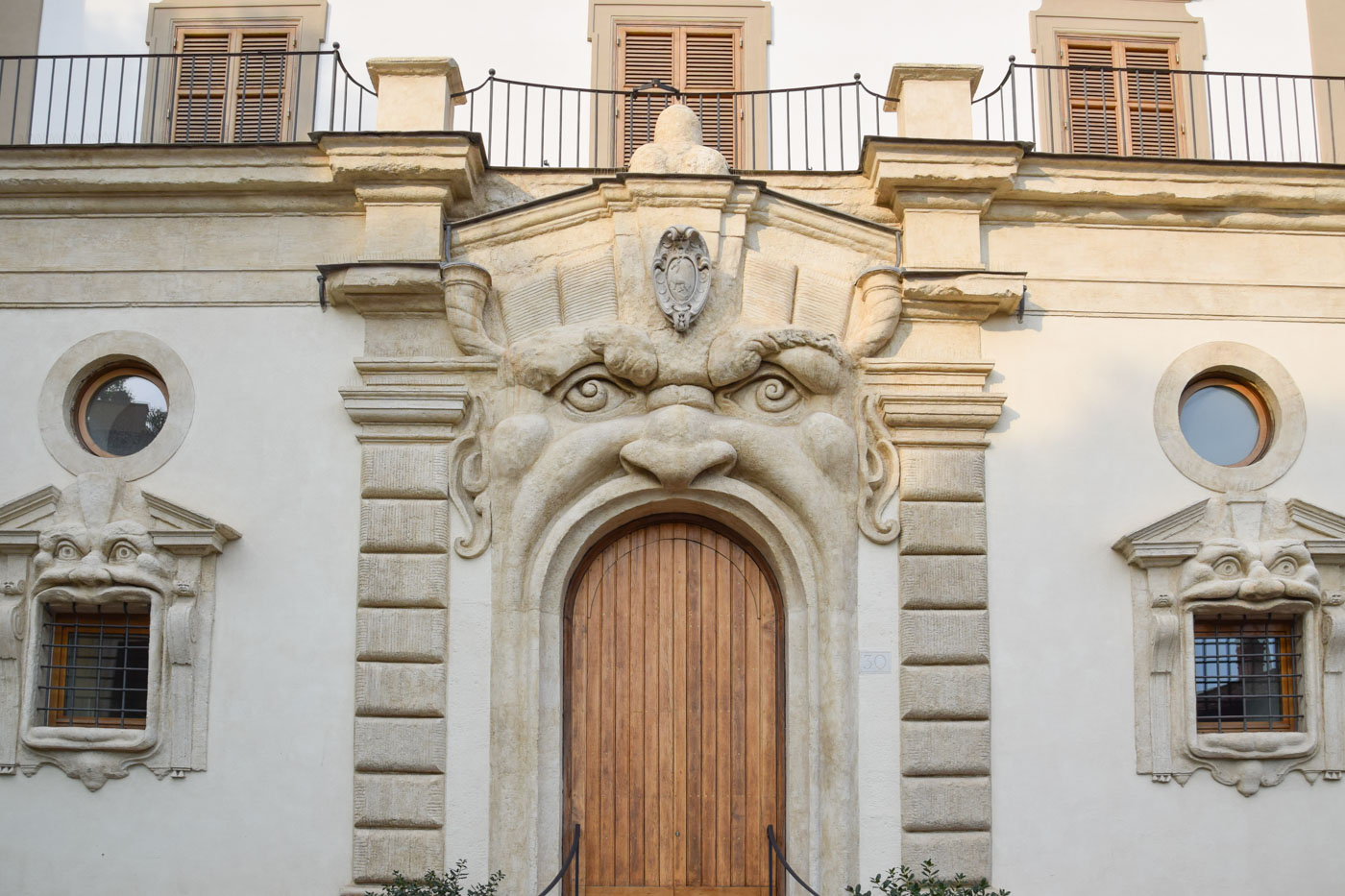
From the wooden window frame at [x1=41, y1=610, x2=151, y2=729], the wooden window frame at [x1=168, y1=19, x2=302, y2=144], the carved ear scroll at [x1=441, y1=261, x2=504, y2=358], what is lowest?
the wooden window frame at [x1=41, y1=610, x2=151, y2=729]

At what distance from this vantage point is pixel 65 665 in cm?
819

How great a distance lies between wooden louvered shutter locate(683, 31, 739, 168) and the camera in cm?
952

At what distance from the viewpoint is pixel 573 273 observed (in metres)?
8.41

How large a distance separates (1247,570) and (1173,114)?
353 cm

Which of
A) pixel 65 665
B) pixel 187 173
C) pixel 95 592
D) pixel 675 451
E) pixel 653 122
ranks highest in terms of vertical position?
pixel 653 122

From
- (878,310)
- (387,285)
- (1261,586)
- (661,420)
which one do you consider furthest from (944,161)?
(387,285)

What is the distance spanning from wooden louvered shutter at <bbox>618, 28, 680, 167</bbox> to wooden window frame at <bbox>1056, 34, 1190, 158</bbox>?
111 inches

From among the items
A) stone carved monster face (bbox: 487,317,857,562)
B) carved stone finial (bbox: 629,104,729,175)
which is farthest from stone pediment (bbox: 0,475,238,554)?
carved stone finial (bbox: 629,104,729,175)

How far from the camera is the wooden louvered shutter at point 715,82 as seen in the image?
375 inches

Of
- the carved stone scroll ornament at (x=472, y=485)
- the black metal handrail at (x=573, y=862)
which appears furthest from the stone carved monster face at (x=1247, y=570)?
the carved stone scroll ornament at (x=472, y=485)

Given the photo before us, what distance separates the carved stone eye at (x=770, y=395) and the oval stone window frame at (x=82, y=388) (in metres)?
3.42

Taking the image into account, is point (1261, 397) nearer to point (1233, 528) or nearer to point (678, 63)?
point (1233, 528)

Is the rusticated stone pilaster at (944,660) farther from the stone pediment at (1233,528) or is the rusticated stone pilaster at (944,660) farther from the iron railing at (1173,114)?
the iron railing at (1173,114)

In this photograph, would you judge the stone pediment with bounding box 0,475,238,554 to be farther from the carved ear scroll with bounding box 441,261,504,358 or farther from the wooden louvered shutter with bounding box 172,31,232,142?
the wooden louvered shutter with bounding box 172,31,232,142
